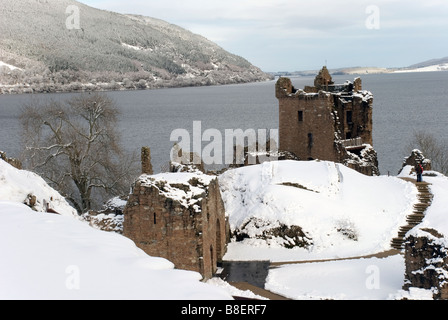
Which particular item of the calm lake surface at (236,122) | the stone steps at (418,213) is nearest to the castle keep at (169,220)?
the stone steps at (418,213)

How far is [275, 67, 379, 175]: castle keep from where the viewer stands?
133ft

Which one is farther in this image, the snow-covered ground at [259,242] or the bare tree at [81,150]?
the bare tree at [81,150]

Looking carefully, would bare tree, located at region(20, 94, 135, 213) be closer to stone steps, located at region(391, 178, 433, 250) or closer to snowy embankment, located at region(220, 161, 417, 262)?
snowy embankment, located at region(220, 161, 417, 262)

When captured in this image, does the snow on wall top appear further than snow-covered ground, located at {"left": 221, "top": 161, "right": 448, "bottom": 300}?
Yes

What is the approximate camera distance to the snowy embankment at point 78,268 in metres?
7.18

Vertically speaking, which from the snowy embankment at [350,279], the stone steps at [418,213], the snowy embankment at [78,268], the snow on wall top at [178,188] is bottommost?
the snowy embankment at [350,279]

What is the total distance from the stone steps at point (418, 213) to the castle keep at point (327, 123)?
26.3ft

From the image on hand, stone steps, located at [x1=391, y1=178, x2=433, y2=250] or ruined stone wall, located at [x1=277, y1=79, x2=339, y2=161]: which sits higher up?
ruined stone wall, located at [x1=277, y1=79, x2=339, y2=161]

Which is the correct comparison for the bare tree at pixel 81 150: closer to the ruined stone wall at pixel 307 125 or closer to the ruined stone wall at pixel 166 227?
the ruined stone wall at pixel 307 125

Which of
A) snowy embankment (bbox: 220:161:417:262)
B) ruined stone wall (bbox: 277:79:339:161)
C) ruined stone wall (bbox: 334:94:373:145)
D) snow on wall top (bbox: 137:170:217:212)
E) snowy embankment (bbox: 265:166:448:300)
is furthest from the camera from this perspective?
ruined stone wall (bbox: 334:94:373:145)

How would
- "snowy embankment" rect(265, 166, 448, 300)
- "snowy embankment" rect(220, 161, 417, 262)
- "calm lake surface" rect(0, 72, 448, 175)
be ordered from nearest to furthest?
1. "snowy embankment" rect(265, 166, 448, 300)
2. "snowy embankment" rect(220, 161, 417, 262)
3. "calm lake surface" rect(0, 72, 448, 175)

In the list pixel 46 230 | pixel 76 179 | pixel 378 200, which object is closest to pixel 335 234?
pixel 378 200

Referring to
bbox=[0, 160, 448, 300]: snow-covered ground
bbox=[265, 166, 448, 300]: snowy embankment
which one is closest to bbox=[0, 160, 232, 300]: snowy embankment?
bbox=[0, 160, 448, 300]: snow-covered ground

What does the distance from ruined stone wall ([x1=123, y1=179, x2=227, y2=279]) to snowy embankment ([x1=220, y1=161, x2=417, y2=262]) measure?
4.29 metres
